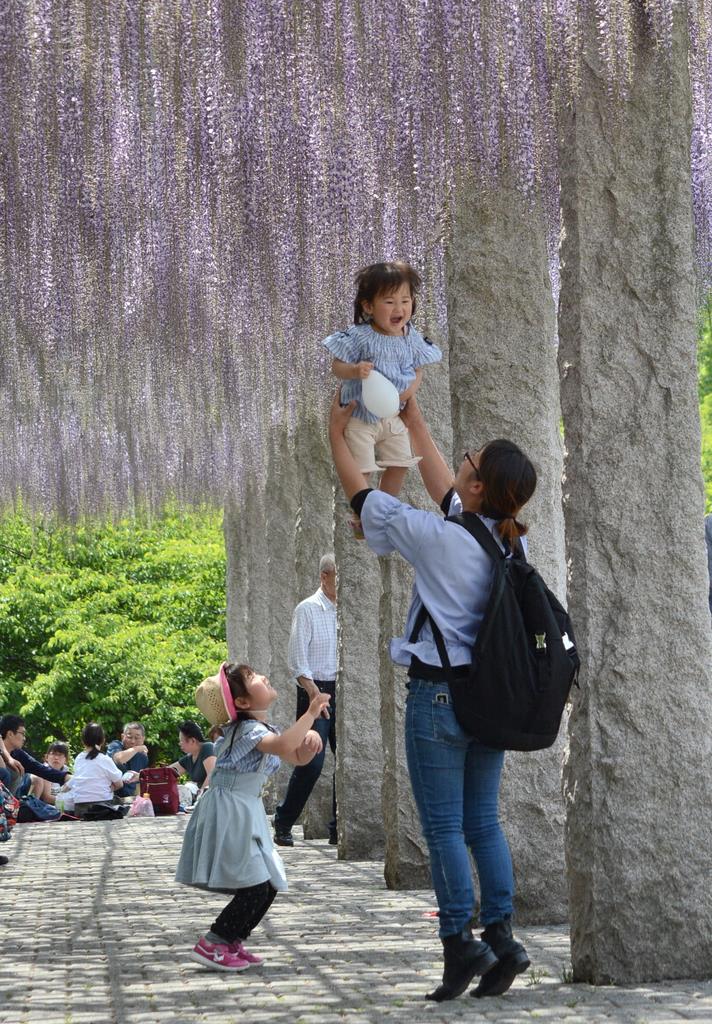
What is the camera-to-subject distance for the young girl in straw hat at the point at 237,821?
243 inches

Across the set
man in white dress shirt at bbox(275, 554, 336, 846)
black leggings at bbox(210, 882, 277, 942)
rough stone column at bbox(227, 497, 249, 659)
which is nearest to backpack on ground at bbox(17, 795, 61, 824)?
rough stone column at bbox(227, 497, 249, 659)

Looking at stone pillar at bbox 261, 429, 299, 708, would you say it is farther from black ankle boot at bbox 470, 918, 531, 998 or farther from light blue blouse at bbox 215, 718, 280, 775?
black ankle boot at bbox 470, 918, 531, 998

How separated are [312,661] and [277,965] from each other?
599cm

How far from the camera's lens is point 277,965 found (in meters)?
6.29

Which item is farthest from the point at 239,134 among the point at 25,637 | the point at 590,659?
the point at 25,637

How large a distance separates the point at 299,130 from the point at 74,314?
4.59m

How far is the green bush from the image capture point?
30281mm

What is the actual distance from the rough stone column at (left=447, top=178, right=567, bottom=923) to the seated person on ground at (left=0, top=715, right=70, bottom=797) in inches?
469

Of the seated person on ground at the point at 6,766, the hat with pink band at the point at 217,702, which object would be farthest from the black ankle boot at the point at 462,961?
Answer: the seated person on ground at the point at 6,766

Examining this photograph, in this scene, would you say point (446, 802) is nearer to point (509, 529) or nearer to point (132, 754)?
point (509, 529)

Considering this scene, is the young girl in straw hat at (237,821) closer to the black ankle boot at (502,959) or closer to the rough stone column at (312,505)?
the black ankle boot at (502,959)

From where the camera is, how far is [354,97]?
332 inches

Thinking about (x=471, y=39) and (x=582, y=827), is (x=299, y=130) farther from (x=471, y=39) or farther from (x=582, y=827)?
(x=582, y=827)

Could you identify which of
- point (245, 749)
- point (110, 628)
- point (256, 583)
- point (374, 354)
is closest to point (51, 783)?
point (256, 583)
